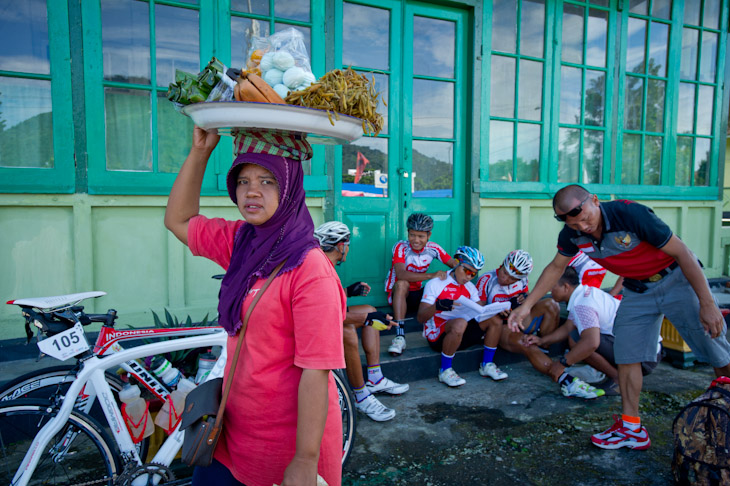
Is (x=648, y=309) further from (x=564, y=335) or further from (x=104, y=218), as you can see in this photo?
(x=104, y=218)

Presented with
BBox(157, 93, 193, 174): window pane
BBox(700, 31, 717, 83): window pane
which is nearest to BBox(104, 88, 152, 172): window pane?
BBox(157, 93, 193, 174): window pane

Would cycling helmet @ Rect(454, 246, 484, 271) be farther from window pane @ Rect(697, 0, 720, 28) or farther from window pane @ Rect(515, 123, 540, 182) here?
window pane @ Rect(697, 0, 720, 28)

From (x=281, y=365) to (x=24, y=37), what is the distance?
4.19m

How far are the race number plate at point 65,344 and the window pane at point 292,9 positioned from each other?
11.9 feet

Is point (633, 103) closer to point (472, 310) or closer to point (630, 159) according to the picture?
point (630, 159)

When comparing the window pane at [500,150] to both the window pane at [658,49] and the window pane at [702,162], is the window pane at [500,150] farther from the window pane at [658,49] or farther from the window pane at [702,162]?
the window pane at [702,162]

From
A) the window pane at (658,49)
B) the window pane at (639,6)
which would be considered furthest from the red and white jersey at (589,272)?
the window pane at (639,6)

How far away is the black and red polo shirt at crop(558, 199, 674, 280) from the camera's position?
299 centimetres

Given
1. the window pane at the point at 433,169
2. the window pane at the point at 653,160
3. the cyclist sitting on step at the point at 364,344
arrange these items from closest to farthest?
the cyclist sitting on step at the point at 364,344 → the window pane at the point at 433,169 → the window pane at the point at 653,160

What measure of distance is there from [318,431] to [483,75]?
5231 millimetres

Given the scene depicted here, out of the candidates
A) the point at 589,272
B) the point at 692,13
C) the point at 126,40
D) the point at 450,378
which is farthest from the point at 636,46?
the point at 126,40

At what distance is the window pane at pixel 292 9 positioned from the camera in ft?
15.5

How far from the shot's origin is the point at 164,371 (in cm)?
277

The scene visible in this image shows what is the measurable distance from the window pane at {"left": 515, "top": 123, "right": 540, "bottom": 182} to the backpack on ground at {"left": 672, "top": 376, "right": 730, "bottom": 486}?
372cm
